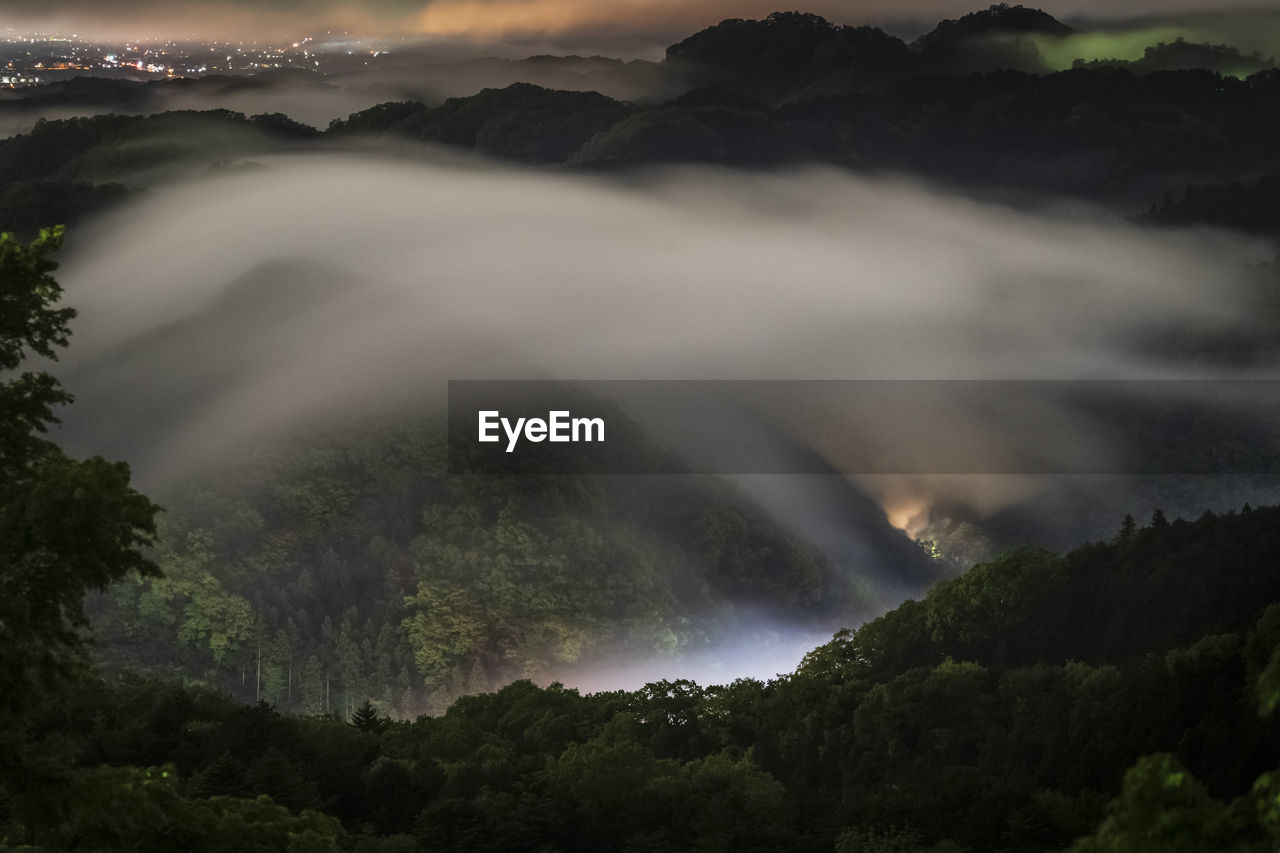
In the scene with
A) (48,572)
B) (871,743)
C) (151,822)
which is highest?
(48,572)

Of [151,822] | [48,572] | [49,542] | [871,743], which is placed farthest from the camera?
[871,743]

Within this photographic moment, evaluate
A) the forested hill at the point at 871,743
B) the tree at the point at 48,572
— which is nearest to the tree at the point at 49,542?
the tree at the point at 48,572

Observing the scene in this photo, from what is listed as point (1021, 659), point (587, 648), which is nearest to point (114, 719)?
point (1021, 659)

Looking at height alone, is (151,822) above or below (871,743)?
above

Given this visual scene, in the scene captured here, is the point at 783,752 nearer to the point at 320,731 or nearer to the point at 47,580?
the point at 320,731

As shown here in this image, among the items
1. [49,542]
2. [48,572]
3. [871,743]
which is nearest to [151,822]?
[48,572]

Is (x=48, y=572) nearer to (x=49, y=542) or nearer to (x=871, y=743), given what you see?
(x=49, y=542)

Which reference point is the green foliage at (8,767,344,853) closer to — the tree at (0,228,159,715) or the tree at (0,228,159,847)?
the tree at (0,228,159,847)

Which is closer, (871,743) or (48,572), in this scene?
(48,572)

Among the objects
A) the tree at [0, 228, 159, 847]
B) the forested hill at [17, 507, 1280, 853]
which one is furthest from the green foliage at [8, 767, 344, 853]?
the tree at [0, 228, 159, 847]

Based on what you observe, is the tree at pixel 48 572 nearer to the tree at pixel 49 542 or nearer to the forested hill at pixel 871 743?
the tree at pixel 49 542
